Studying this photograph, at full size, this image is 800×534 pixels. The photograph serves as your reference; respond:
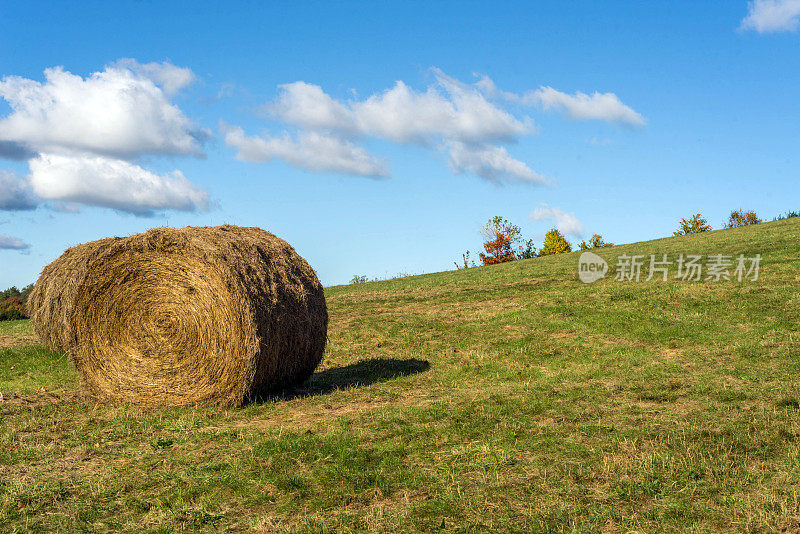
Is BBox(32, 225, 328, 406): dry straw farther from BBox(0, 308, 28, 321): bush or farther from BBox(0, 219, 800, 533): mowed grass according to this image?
BBox(0, 308, 28, 321): bush

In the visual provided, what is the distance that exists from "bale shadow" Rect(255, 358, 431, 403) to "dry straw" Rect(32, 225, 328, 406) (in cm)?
34

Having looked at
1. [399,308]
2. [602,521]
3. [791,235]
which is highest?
[791,235]

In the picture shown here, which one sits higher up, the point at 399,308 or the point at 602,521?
the point at 399,308

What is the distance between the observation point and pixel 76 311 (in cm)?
1243

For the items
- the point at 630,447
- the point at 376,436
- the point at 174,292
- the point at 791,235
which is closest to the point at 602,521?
the point at 630,447

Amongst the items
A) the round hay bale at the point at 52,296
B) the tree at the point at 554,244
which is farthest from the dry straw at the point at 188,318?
the tree at the point at 554,244

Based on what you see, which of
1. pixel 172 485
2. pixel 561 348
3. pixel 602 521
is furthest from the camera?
pixel 561 348

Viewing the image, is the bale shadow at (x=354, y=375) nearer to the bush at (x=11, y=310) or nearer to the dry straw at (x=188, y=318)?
the dry straw at (x=188, y=318)

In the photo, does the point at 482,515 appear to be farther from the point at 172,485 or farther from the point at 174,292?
the point at 174,292

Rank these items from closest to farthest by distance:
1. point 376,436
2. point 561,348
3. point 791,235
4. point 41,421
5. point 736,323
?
1. point 376,436
2. point 41,421
3. point 561,348
4. point 736,323
5. point 791,235

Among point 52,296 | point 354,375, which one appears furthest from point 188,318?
point 52,296

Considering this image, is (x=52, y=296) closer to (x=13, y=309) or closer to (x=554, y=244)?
(x=13, y=309)

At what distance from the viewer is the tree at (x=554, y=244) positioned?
63938 mm

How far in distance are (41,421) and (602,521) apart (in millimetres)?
10011
